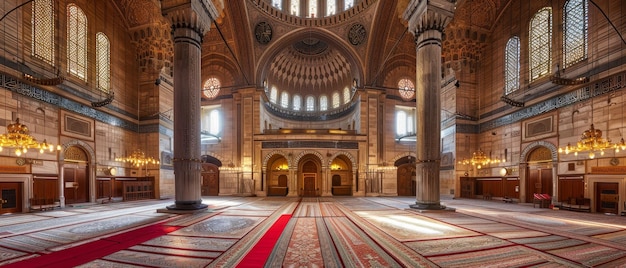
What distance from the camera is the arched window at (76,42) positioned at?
11422 mm

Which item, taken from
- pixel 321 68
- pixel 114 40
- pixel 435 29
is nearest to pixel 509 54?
pixel 435 29

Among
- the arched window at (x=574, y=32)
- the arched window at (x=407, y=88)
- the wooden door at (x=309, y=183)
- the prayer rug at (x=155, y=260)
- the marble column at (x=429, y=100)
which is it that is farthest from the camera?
the arched window at (x=407, y=88)

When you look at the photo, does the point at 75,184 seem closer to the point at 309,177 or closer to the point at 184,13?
the point at 184,13

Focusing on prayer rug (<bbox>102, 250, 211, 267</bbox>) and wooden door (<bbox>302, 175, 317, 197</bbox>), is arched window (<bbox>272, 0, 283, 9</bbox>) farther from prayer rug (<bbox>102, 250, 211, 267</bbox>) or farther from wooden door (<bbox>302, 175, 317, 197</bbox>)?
prayer rug (<bbox>102, 250, 211, 267</bbox>)

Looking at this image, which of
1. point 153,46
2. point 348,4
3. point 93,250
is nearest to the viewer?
point 93,250

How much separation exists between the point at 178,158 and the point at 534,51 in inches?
512

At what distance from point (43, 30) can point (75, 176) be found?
194 inches

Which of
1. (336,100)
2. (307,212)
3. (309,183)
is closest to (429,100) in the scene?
(307,212)

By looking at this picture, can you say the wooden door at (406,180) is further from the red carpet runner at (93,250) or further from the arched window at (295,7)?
the red carpet runner at (93,250)

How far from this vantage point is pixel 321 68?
22984 millimetres

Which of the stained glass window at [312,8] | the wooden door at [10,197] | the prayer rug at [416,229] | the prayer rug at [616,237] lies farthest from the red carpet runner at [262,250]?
the stained glass window at [312,8]

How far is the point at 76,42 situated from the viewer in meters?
→ 11.8

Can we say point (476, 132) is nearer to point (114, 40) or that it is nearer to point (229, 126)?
point (229, 126)

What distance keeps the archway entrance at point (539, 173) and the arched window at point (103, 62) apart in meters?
16.9
